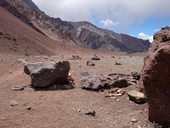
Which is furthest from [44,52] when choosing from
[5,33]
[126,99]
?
[126,99]

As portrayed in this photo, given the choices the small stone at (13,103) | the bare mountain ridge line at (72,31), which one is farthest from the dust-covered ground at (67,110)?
the bare mountain ridge line at (72,31)

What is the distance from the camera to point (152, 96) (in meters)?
9.13

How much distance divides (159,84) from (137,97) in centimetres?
174

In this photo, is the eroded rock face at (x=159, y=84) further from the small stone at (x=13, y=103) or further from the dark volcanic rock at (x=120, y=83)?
the small stone at (x=13, y=103)

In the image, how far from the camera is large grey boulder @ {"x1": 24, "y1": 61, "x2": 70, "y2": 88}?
13.1 meters

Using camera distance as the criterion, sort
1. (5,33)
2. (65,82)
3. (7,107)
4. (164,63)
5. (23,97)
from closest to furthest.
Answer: (164,63) < (7,107) < (23,97) < (65,82) < (5,33)

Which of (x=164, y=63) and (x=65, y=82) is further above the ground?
(x=164, y=63)

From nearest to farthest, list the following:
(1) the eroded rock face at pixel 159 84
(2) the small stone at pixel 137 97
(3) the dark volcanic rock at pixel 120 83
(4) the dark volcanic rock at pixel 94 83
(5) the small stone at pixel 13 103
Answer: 1. (1) the eroded rock face at pixel 159 84
2. (2) the small stone at pixel 137 97
3. (5) the small stone at pixel 13 103
4. (4) the dark volcanic rock at pixel 94 83
5. (3) the dark volcanic rock at pixel 120 83

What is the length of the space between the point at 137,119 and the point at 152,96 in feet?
2.40

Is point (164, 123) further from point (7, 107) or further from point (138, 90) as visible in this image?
point (7, 107)

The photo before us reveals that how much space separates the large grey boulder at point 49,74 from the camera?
13.1 meters

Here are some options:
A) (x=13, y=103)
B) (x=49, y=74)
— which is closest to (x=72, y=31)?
(x=49, y=74)

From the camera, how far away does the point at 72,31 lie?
148 meters

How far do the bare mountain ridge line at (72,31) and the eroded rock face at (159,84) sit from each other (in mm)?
63569
